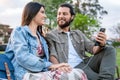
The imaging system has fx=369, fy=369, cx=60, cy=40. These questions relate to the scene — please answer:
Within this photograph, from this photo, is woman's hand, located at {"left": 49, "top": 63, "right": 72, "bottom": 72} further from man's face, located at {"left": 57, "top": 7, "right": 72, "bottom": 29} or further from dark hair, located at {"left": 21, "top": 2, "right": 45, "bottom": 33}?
man's face, located at {"left": 57, "top": 7, "right": 72, "bottom": 29}

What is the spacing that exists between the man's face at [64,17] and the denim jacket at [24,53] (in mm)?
596

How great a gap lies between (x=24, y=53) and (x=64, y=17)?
0.85 meters

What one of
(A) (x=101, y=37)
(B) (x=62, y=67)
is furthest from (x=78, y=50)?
(B) (x=62, y=67)

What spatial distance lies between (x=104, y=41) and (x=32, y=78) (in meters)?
0.83

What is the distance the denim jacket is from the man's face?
60 centimetres

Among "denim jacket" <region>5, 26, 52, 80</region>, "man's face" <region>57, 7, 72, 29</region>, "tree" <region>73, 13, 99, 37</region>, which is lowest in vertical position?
"tree" <region>73, 13, 99, 37</region>

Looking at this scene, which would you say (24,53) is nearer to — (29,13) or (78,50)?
(29,13)

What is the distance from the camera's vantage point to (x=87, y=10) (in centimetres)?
3981

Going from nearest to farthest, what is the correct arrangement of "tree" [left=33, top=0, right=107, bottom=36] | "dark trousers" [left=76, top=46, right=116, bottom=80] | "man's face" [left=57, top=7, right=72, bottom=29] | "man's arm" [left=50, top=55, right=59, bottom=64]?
"dark trousers" [left=76, top=46, right=116, bottom=80], "man's arm" [left=50, top=55, right=59, bottom=64], "man's face" [left=57, top=7, right=72, bottom=29], "tree" [left=33, top=0, right=107, bottom=36]

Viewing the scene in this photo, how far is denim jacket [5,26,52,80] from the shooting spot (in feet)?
9.95

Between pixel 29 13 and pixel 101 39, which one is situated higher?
pixel 29 13

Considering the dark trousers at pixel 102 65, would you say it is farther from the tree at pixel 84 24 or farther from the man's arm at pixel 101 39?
the tree at pixel 84 24

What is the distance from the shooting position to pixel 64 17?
3.73 meters

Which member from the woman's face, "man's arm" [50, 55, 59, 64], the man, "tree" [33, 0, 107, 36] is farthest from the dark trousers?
"tree" [33, 0, 107, 36]
